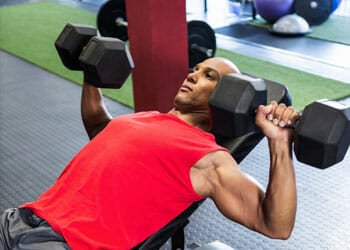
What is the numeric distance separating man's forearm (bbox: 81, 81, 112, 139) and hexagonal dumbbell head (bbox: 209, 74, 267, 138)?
676 millimetres

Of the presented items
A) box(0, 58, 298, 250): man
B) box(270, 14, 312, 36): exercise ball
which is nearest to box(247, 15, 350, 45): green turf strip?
box(270, 14, 312, 36): exercise ball

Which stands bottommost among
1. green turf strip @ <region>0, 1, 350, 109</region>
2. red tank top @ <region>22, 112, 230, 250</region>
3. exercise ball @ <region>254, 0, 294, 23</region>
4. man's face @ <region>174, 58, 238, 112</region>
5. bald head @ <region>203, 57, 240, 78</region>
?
green turf strip @ <region>0, 1, 350, 109</region>

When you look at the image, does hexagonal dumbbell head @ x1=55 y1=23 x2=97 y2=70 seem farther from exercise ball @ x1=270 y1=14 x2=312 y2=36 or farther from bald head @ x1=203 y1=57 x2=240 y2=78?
exercise ball @ x1=270 y1=14 x2=312 y2=36

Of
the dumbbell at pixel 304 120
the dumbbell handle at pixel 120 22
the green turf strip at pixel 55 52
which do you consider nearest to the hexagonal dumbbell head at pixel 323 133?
the dumbbell at pixel 304 120

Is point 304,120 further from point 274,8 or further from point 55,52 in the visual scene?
point 274,8

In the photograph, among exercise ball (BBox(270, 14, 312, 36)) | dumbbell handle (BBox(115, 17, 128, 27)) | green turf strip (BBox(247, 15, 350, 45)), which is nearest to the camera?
dumbbell handle (BBox(115, 17, 128, 27))

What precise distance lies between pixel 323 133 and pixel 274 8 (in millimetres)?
4094

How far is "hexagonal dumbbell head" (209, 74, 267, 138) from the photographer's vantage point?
130 cm

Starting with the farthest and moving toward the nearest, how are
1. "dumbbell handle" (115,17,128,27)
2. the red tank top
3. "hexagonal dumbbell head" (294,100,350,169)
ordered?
"dumbbell handle" (115,17,128,27) < the red tank top < "hexagonal dumbbell head" (294,100,350,169)

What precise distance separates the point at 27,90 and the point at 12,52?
3.60 feet

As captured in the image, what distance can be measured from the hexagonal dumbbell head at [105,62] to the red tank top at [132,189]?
330 millimetres

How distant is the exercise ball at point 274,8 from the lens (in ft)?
16.6

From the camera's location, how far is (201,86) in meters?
1.67

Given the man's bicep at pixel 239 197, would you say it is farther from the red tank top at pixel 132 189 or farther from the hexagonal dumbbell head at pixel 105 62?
the hexagonal dumbbell head at pixel 105 62
